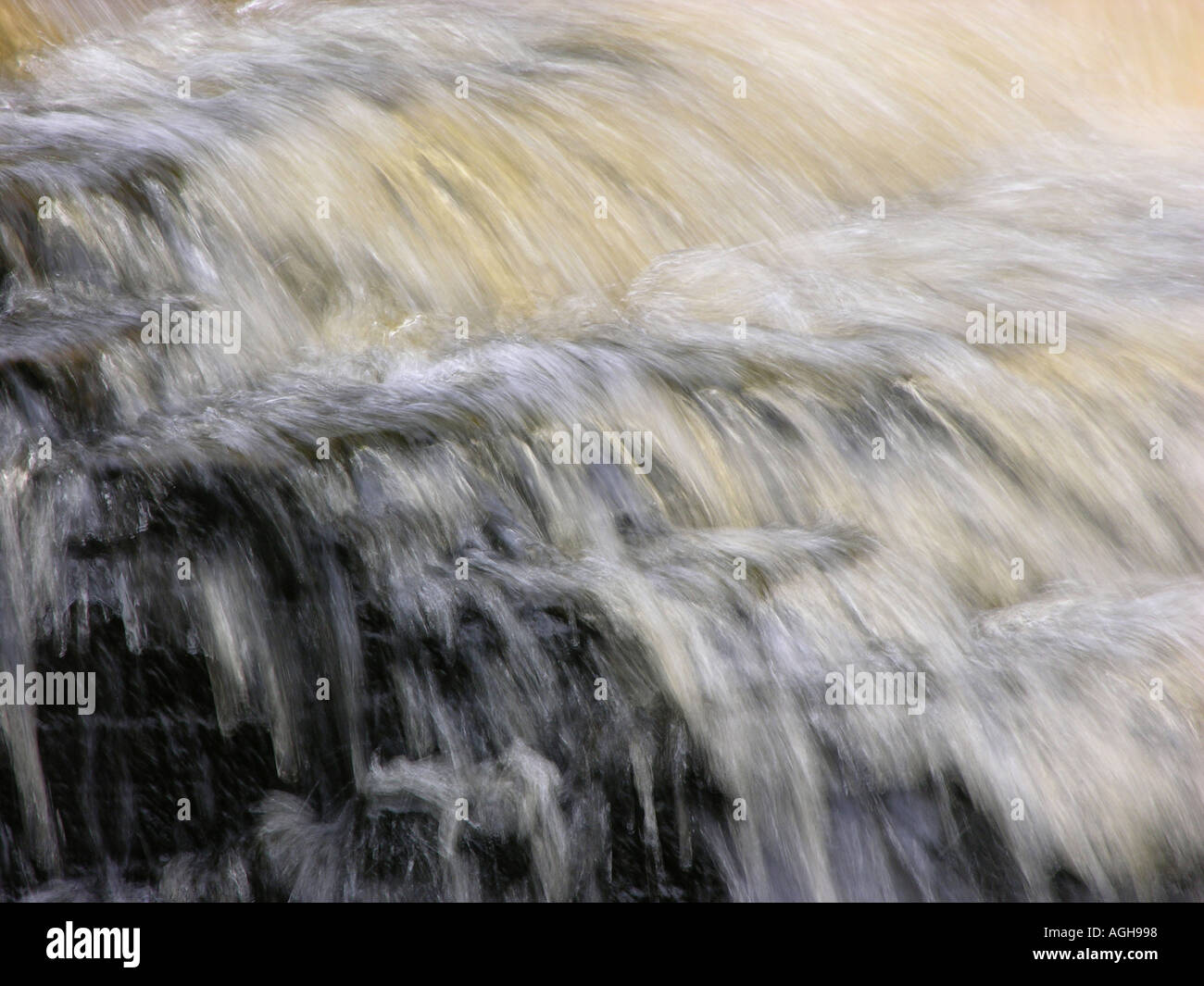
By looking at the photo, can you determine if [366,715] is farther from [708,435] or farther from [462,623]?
[708,435]

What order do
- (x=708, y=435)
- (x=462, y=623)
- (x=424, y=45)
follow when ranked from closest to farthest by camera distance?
(x=462, y=623) → (x=708, y=435) → (x=424, y=45)

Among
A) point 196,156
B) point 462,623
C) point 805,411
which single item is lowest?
point 462,623

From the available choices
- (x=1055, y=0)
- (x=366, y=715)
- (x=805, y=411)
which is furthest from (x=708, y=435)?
(x=1055, y=0)

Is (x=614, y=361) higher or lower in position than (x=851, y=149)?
lower

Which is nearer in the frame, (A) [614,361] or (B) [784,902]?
(B) [784,902]

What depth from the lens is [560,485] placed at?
310cm

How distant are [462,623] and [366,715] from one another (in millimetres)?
282

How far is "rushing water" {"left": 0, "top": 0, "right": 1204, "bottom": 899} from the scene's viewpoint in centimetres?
265

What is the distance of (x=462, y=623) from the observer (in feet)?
9.07

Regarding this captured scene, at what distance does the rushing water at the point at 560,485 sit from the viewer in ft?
8.69

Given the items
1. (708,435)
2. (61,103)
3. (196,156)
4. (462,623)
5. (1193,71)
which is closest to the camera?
(462,623)

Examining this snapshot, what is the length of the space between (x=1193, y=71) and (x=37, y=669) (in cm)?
567
